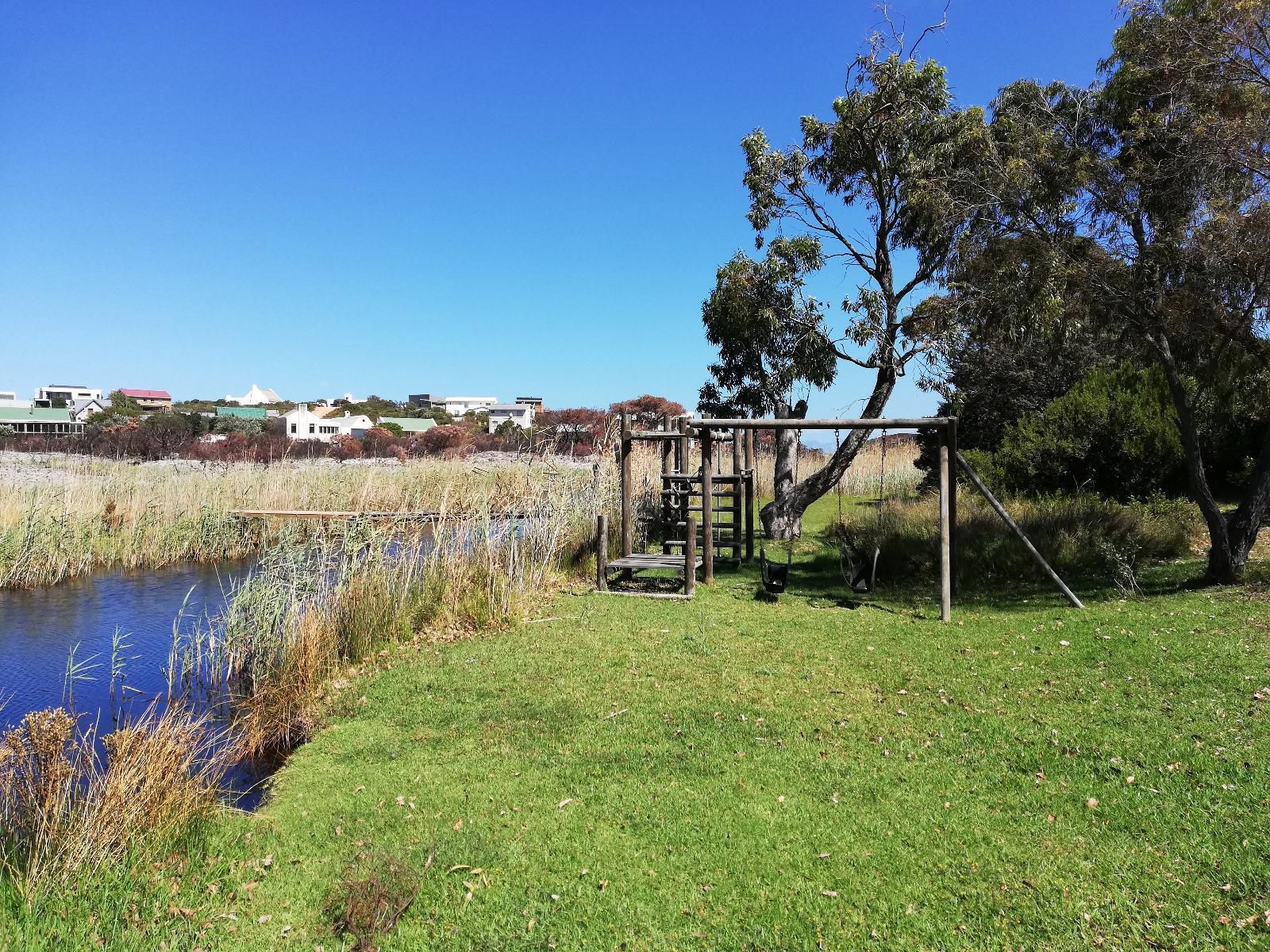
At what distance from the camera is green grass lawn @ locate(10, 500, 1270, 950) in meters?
3.63

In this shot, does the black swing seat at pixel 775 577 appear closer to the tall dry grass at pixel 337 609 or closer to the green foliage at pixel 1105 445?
the tall dry grass at pixel 337 609

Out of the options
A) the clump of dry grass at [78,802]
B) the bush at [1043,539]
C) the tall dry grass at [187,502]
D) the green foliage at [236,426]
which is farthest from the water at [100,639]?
the green foliage at [236,426]

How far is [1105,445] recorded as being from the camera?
635 inches

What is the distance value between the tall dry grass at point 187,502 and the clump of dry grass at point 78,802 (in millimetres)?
5969

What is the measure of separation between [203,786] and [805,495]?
42.2 feet

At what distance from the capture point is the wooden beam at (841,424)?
31.5 ft

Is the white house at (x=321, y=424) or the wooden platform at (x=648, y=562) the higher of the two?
the white house at (x=321, y=424)

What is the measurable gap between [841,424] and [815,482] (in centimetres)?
555

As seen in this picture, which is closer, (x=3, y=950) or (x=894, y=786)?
(x=3, y=950)

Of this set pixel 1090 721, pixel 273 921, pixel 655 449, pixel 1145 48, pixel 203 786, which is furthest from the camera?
pixel 655 449

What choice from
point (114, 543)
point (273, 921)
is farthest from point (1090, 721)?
point (114, 543)

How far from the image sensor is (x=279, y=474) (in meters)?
20.2

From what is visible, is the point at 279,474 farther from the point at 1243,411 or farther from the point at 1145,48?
the point at 1243,411

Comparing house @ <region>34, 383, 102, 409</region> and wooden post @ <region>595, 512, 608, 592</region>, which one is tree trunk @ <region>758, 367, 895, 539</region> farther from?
house @ <region>34, 383, 102, 409</region>
